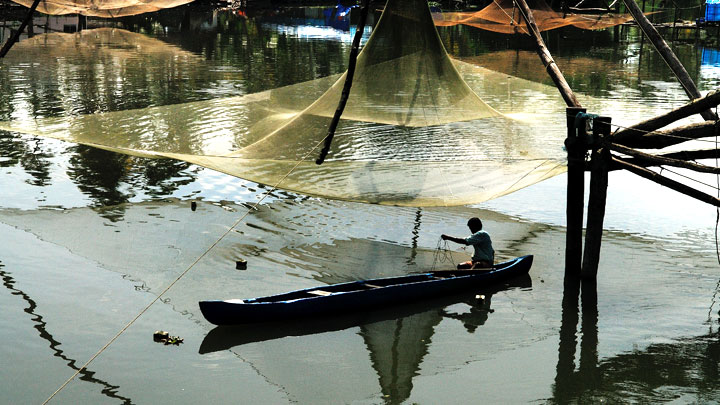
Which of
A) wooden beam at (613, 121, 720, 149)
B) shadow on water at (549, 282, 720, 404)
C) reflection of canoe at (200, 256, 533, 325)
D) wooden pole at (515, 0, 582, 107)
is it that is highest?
wooden pole at (515, 0, 582, 107)

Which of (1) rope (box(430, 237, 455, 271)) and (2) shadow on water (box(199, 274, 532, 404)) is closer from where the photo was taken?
(2) shadow on water (box(199, 274, 532, 404))

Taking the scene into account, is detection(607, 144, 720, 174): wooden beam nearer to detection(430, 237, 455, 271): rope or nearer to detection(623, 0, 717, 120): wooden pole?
detection(623, 0, 717, 120): wooden pole

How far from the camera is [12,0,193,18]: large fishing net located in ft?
69.4

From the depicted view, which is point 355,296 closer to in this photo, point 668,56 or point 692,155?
point 692,155

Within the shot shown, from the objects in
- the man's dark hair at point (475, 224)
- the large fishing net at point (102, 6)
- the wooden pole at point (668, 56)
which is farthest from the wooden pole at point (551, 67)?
the large fishing net at point (102, 6)

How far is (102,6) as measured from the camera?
22.1m

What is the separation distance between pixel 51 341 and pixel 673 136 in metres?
5.33

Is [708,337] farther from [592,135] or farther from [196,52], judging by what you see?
[196,52]

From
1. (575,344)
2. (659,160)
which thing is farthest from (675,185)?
(575,344)

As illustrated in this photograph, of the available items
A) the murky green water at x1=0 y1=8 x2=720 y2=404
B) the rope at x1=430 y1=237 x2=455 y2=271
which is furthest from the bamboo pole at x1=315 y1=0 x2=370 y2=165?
the rope at x1=430 y1=237 x2=455 y2=271

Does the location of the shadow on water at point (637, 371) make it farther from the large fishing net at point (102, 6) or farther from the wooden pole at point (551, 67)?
the large fishing net at point (102, 6)

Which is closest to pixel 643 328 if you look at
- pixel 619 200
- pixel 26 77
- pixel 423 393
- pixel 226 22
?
pixel 423 393

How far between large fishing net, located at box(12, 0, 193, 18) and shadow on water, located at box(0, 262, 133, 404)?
50.7 feet

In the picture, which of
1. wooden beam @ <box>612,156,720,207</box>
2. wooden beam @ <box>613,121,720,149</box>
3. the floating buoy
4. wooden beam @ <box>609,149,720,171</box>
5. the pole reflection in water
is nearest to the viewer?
the pole reflection in water
